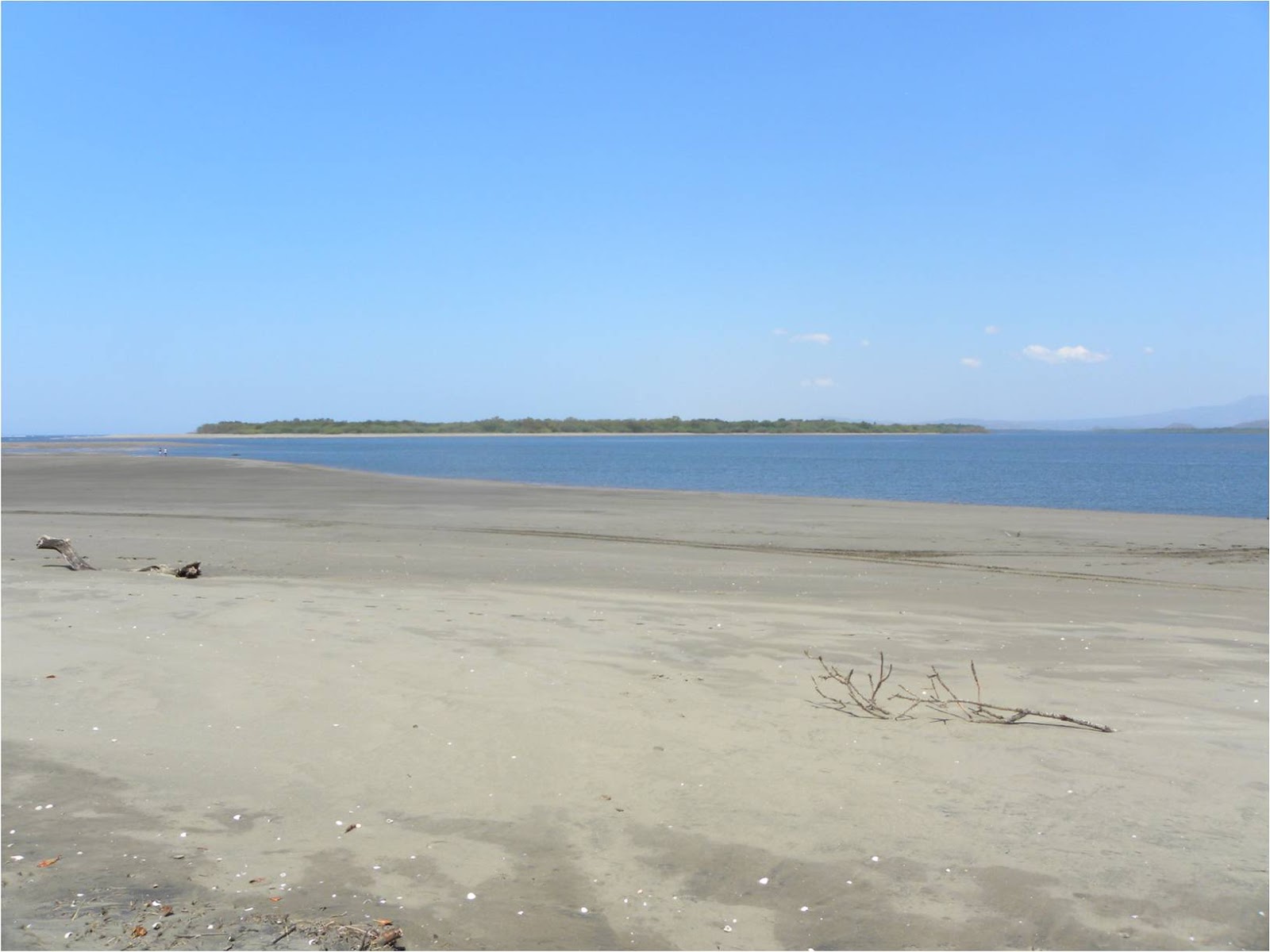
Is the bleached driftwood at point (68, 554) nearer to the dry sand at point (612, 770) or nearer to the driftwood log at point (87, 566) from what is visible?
the driftwood log at point (87, 566)

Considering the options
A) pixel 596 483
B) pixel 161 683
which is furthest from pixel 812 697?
pixel 596 483

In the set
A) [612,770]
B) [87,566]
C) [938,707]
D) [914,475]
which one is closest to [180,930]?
[612,770]

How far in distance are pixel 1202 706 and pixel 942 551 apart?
479 inches

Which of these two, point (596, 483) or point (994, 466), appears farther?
point (994, 466)

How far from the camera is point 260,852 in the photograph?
4918 mm

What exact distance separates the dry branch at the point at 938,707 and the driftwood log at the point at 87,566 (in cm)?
938

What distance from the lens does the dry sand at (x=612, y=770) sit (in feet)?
14.6

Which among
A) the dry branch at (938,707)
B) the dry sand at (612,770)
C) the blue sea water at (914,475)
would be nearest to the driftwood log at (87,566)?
the dry sand at (612,770)

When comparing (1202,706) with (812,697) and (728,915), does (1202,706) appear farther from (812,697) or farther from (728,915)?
(728,915)

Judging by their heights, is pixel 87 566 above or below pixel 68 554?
below

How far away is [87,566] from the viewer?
13883 mm

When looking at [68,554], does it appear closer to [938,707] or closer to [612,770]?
[612,770]

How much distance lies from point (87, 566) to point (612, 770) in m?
11.1

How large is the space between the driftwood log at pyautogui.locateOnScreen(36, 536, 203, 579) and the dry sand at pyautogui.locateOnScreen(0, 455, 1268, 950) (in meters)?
0.24
